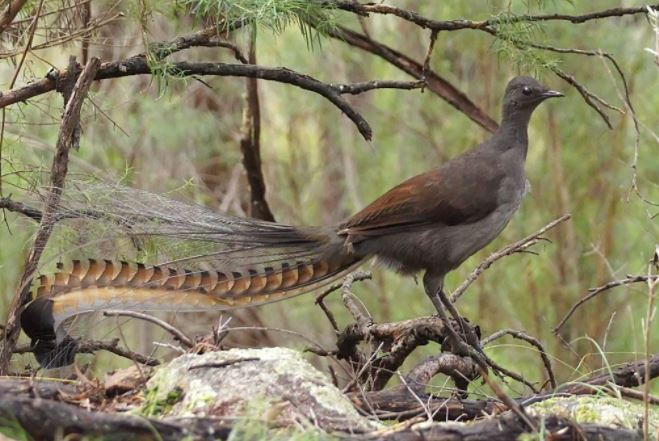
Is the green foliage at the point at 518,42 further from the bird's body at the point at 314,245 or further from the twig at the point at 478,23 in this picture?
the bird's body at the point at 314,245

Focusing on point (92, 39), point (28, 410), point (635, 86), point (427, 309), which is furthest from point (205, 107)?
point (28, 410)

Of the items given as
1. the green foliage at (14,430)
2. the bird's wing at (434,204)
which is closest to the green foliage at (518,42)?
the bird's wing at (434,204)

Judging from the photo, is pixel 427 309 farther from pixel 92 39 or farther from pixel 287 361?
pixel 287 361

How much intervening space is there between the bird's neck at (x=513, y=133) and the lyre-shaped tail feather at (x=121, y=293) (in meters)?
1.49

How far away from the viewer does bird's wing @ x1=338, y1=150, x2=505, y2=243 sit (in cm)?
518

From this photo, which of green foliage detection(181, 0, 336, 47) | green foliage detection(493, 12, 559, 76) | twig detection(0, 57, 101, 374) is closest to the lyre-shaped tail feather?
twig detection(0, 57, 101, 374)

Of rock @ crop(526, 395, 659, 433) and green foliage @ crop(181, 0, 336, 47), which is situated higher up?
green foliage @ crop(181, 0, 336, 47)

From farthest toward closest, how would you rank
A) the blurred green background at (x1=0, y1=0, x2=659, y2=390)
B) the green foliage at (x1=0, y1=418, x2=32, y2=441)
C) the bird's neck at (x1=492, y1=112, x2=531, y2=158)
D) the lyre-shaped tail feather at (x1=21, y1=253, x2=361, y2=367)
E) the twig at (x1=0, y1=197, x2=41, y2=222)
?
the blurred green background at (x1=0, y1=0, x2=659, y2=390)
the bird's neck at (x1=492, y1=112, x2=531, y2=158)
the twig at (x1=0, y1=197, x2=41, y2=222)
the lyre-shaped tail feather at (x1=21, y1=253, x2=361, y2=367)
the green foliage at (x1=0, y1=418, x2=32, y2=441)

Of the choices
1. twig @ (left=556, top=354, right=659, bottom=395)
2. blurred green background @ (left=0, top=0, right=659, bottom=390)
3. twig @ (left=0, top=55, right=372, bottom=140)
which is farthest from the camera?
blurred green background @ (left=0, top=0, right=659, bottom=390)

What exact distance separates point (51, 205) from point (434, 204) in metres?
1.83

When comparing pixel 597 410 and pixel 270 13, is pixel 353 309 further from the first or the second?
pixel 597 410

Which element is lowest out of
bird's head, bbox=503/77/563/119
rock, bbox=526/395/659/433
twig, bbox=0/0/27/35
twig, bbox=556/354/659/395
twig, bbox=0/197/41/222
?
twig, bbox=556/354/659/395

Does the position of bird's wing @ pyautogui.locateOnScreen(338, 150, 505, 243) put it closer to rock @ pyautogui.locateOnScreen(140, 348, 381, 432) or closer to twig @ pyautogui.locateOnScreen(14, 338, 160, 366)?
twig @ pyautogui.locateOnScreen(14, 338, 160, 366)

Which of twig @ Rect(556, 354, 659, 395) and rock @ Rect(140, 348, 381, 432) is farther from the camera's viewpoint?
twig @ Rect(556, 354, 659, 395)
